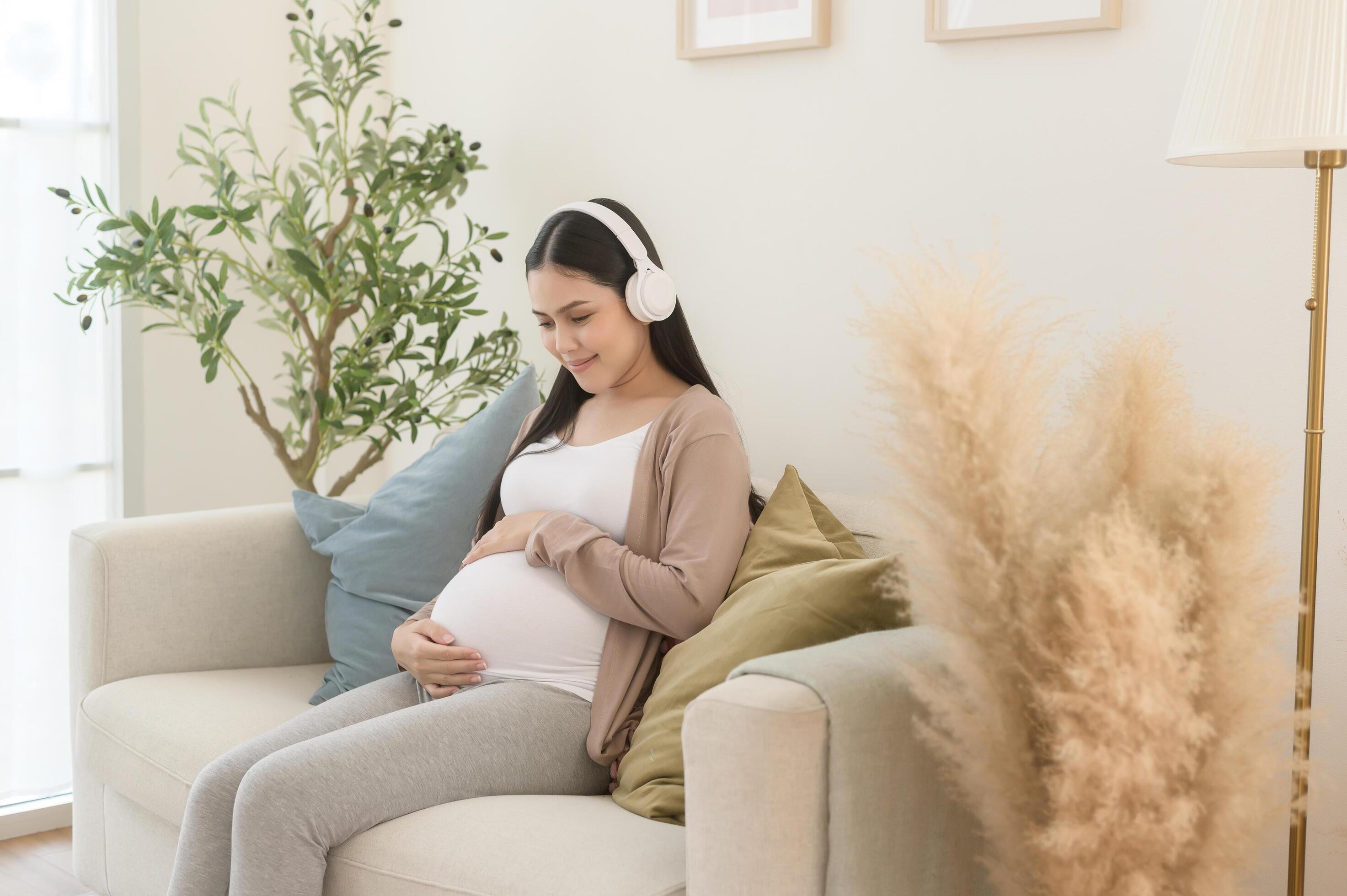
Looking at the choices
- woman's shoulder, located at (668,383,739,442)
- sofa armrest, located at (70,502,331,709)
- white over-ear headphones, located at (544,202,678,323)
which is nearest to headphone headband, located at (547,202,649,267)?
white over-ear headphones, located at (544,202,678,323)

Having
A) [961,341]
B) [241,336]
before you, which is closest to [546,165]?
[241,336]

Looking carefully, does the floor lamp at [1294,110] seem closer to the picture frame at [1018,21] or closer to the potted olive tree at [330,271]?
the picture frame at [1018,21]

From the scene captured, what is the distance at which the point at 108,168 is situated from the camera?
113 inches

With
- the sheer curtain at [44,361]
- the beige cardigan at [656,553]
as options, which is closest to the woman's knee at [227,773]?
the beige cardigan at [656,553]

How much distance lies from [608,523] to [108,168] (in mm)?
1831

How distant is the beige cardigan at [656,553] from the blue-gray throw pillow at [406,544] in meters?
0.44

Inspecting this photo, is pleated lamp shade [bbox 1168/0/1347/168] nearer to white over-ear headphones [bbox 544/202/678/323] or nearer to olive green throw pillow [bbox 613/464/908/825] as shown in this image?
olive green throw pillow [bbox 613/464/908/825]

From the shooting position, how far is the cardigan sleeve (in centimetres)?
166

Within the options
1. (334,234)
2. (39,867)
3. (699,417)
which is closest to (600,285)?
(699,417)

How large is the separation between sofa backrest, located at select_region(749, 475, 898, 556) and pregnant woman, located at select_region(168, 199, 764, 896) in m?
0.14

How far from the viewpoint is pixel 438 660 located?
177cm

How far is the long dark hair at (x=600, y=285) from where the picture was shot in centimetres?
186

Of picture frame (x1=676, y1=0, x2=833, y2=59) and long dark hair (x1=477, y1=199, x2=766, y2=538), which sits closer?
long dark hair (x1=477, y1=199, x2=766, y2=538)

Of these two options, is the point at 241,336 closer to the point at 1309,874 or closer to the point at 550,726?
the point at 550,726
